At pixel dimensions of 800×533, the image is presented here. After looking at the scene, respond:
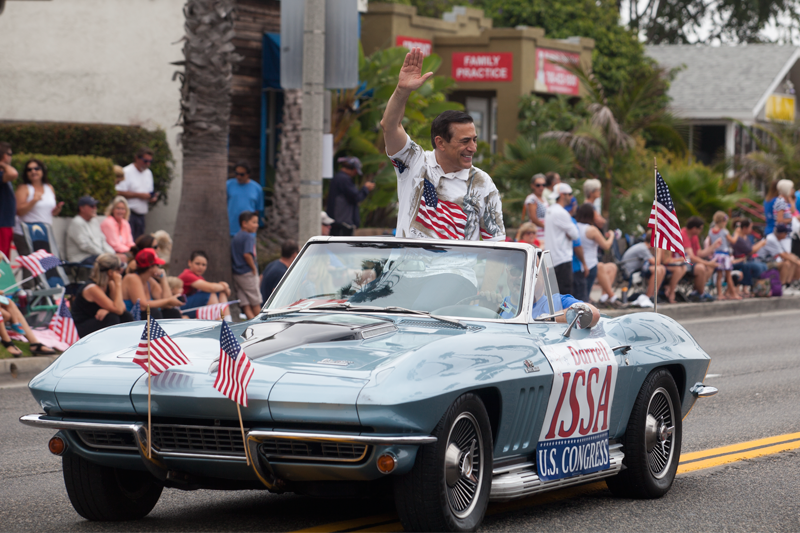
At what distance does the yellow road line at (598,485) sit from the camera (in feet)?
18.3

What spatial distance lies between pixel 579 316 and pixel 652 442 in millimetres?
1100

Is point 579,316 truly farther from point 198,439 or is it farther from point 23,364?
point 23,364

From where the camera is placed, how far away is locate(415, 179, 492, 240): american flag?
6.83 m

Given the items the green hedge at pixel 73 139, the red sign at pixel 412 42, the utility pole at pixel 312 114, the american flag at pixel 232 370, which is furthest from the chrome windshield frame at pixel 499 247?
the red sign at pixel 412 42

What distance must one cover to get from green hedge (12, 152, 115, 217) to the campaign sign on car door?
38.7 ft

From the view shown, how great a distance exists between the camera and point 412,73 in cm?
686

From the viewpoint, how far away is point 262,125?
77.7 ft

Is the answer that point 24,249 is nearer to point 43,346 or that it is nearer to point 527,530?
point 43,346

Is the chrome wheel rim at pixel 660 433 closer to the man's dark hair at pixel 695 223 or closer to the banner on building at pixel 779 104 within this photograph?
the man's dark hair at pixel 695 223

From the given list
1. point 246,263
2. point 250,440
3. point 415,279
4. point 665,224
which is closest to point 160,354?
point 250,440

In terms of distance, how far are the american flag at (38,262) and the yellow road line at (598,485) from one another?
7639 mm

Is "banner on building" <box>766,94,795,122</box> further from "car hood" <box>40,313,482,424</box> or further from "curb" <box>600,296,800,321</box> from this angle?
"car hood" <box>40,313,482,424</box>

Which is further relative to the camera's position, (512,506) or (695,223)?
(695,223)

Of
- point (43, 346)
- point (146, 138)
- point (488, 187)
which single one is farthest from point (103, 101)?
point (488, 187)
